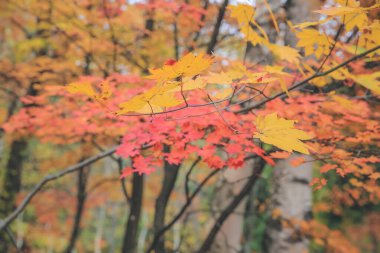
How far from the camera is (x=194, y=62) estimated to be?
3.05 feet

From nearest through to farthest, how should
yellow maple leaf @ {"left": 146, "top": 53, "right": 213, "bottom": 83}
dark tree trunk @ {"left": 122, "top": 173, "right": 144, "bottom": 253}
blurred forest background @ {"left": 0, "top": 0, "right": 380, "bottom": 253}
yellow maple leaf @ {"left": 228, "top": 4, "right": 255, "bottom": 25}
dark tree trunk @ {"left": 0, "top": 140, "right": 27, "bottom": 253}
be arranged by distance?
yellow maple leaf @ {"left": 146, "top": 53, "right": 213, "bottom": 83}, yellow maple leaf @ {"left": 228, "top": 4, "right": 255, "bottom": 25}, blurred forest background @ {"left": 0, "top": 0, "right": 380, "bottom": 253}, dark tree trunk @ {"left": 122, "top": 173, "right": 144, "bottom": 253}, dark tree trunk @ {"left": 0, "top": 140, "right": 27, "bottom": 253}

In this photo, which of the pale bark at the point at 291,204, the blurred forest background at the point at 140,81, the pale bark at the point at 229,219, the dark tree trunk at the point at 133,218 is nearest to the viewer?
the blurred forest background at the point at 140,81

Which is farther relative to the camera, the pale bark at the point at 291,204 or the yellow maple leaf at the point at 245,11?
the pale bark at the point at 291,204

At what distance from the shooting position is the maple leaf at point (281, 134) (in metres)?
1.14

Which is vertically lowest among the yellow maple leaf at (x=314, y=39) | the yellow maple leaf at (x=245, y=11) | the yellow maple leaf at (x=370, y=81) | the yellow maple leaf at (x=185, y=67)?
the yellow maple leaf at (x=185, y=67)

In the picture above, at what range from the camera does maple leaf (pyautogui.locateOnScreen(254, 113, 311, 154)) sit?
44.8 inches

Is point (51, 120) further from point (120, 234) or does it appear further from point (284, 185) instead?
point (120, 234)

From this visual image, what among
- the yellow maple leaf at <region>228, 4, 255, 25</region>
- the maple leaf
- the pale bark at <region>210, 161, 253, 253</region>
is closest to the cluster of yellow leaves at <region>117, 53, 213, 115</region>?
the maple leaf

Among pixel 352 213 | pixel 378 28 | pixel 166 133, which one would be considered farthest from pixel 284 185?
pixel 352 213

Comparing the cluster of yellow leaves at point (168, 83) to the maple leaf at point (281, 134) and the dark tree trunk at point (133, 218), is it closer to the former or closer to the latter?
the maple leaf at point (281, 134)

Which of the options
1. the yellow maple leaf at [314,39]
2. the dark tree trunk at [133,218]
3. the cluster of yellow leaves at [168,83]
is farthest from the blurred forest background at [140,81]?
the cluster of yellow leaves at [168,83]

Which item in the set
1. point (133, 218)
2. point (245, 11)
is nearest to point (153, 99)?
point (245, 11)

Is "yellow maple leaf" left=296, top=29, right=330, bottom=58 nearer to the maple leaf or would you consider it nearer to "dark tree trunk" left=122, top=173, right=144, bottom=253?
the maple leaf

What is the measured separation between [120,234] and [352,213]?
1253 centimetres
